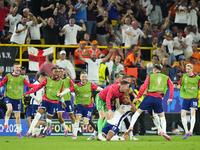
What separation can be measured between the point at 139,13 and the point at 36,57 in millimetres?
7244

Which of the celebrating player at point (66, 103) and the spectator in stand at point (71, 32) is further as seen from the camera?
the spectator in stand at point (71, 32)

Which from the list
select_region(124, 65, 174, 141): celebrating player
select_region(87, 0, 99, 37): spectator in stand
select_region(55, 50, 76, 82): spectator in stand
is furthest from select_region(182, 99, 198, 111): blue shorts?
select_region(87, 0, 99, 37): spectator in stand

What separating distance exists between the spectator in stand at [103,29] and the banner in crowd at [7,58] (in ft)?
15.0

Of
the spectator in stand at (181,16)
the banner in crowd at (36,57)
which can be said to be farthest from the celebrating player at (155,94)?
the spectator in stand at (181,16)

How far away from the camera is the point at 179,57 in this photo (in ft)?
64.9

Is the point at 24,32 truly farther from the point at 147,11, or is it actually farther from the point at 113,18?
the point at 147,11

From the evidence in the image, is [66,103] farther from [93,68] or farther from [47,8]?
[47,8]

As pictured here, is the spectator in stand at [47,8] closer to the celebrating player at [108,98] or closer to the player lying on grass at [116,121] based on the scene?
the celebrating player at [108,98]

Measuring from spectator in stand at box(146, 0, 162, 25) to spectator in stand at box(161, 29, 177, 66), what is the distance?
112 inches

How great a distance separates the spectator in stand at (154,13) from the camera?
876 inches

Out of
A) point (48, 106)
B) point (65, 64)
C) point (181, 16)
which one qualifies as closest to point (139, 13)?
point (181, 16)

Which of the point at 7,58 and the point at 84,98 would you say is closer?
the point at 84,98

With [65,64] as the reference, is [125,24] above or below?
above

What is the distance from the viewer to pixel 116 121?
39.3ft
